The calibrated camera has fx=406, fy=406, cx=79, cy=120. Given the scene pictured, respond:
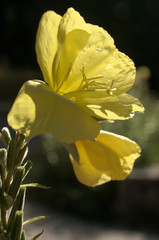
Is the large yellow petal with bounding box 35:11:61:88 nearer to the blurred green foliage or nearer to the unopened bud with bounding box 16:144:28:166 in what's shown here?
the unopened bud with bounding box 16:144:28:166

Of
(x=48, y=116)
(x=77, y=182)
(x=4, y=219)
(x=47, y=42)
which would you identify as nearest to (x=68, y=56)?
(x=47, y=42)

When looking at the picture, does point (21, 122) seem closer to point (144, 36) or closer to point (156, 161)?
point (156, 161)

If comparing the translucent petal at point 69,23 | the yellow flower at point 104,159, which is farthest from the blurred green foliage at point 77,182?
the translucent petal at point 69,23

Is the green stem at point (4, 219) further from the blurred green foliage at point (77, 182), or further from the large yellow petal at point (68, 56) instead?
the blurred green foliage at point (77, 182)

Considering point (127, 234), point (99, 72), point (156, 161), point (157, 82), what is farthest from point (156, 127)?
point (157, 82)

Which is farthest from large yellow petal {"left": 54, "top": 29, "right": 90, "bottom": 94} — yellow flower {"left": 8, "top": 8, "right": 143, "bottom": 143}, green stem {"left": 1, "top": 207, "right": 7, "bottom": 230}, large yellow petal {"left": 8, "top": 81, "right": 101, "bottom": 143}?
green stem {"left": 1, "top": 207, "right": 7, "bottom": 230}

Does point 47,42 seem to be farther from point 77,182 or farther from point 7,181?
point 77,182
